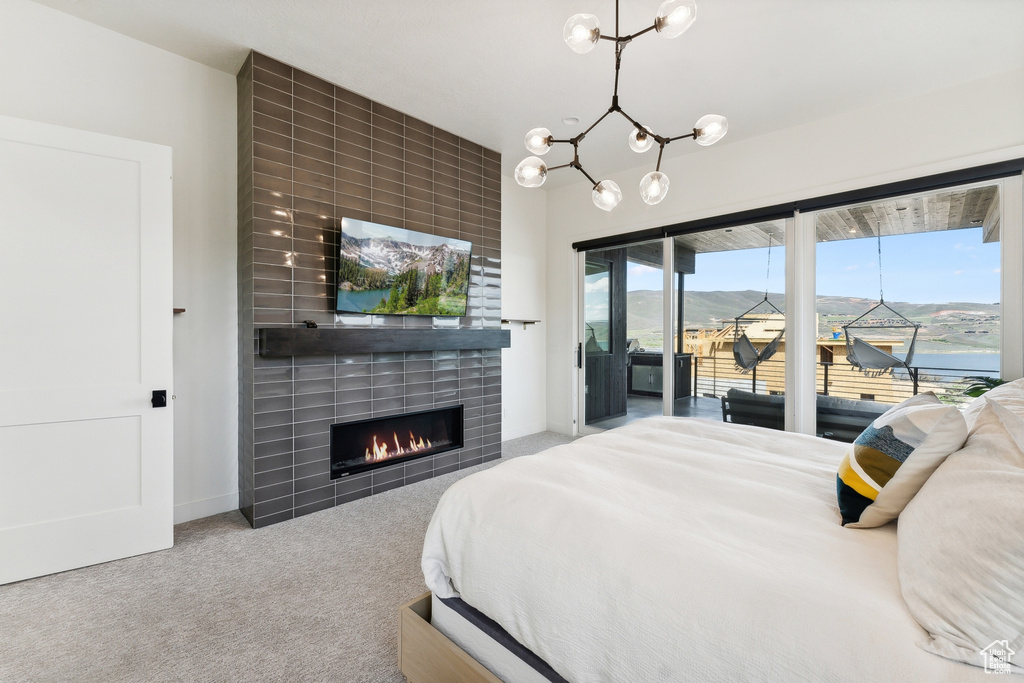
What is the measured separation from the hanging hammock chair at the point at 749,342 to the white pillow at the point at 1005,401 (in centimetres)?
167

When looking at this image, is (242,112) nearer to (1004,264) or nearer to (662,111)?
(662,111)

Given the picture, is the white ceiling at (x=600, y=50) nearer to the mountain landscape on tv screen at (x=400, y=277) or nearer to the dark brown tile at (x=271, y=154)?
the dark brown tile at (x=271, y=154)

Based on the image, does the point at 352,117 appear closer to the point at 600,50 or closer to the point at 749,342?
the point at 600,50

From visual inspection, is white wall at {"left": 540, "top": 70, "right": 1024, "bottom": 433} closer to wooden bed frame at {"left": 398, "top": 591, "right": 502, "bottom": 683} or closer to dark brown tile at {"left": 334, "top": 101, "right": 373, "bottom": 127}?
dark brown tile at {"left": 334, "top": 101, "right": 373, "bottom": 127}

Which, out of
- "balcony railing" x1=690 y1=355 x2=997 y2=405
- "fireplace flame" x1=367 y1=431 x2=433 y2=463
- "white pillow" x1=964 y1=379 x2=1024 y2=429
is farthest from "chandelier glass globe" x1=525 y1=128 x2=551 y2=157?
"balcony railing" x1=690 y1=355 x2=997 y2=405

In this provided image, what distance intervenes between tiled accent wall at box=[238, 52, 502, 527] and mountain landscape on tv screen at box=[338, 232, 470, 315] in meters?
0.10

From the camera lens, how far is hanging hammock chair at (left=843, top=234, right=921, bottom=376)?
3090 mm

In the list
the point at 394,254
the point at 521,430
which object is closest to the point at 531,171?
the point at 394,254

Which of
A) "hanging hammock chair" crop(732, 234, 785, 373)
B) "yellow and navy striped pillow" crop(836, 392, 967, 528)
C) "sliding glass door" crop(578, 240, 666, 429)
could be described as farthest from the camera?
"sliding glass door" crop(578, 240, 666, 429)

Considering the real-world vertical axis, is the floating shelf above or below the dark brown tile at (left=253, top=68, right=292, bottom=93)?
below

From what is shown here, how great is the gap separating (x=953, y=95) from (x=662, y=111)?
5.86ft

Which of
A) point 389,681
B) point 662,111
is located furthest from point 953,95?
point 389,681

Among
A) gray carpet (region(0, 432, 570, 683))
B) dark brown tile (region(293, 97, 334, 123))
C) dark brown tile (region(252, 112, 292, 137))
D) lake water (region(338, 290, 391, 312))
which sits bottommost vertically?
gray carpet (region(0, 432, 570, 683))

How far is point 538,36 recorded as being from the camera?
2.44m
